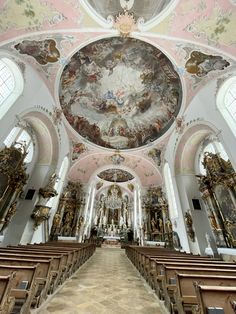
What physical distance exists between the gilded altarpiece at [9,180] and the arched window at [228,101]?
1115 centimetres

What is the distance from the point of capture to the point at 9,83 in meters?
8.81

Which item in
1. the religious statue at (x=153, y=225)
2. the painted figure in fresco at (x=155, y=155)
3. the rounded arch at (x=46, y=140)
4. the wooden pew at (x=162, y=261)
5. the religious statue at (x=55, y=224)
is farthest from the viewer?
the religious statue at (x=153, y=225)

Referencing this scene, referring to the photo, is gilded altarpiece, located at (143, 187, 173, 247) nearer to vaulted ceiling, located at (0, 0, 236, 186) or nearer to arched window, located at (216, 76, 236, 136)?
vaulted ceiling, located at (0, 0, 236, 186)

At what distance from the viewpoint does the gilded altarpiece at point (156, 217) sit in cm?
1531

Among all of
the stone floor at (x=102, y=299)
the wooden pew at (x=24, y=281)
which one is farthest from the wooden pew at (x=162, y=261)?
the wooden pew at (x=24, y=281)

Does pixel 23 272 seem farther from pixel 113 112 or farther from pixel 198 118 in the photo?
pixel 113 112

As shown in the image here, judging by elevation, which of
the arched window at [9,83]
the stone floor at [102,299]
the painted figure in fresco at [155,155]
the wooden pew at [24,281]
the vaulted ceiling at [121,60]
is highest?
the vaulted ceiling at [121,60]

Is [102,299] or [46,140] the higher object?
[46,140]

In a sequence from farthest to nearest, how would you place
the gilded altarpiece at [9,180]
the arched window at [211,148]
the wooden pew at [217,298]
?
the arched window at [211,148] < the gilded altarpiece at [9,180] < the wooden pew at [217,298]

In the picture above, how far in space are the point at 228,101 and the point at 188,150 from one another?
450cm

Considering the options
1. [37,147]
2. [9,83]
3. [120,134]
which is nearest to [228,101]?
[120,134]

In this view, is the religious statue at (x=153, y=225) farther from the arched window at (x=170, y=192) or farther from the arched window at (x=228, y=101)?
the arched window at (x=228, y=101)

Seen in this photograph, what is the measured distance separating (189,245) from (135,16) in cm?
1316

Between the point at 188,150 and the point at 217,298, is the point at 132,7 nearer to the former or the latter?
the point at 188,150
